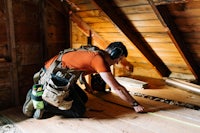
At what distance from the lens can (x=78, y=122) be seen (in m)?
2.21

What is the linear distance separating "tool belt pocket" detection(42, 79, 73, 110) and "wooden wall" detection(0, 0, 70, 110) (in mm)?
828

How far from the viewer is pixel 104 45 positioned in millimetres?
3664

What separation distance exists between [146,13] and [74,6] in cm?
106

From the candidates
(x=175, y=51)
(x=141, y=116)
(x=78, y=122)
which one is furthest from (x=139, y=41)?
(x=78, y=122)

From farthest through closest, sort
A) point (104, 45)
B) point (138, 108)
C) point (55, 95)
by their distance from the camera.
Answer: point (104, 45)
point (138, 108)
point (55, 95)

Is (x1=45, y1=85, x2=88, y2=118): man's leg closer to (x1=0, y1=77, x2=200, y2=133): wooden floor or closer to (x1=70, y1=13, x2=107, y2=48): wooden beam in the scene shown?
(x1=0, y1=77, x2=200, y2=133): wooden floor

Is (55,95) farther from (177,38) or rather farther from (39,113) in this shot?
(177,38)

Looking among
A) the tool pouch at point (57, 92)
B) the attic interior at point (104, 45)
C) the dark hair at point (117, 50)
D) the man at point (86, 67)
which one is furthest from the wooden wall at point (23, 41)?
the dark hair at point (117, 50)

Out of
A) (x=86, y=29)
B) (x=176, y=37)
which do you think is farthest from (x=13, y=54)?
(x=176, y=37)

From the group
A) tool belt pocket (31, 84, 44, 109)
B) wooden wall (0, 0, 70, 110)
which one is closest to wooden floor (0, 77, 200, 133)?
tool belt pocket (31, 84, 44, 109)

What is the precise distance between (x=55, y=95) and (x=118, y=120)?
0.64m

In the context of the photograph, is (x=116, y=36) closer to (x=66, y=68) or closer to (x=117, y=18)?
(x=117, y=18)

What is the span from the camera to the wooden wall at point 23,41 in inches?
106

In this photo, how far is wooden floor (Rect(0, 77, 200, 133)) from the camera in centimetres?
205
